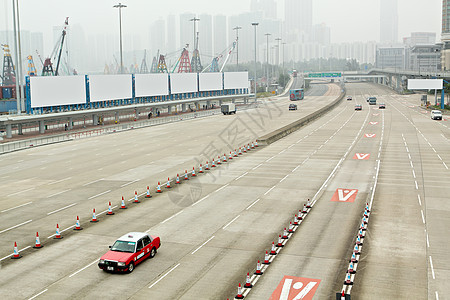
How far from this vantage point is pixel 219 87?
429 ft

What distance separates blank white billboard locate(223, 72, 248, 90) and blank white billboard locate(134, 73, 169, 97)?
2698 centimetres

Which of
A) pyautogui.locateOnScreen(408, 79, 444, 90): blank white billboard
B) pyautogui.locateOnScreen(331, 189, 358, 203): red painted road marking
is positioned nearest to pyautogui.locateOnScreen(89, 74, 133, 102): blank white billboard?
pyautogui.locateOnScreen(331, 189, 358, 203): red painted road marking

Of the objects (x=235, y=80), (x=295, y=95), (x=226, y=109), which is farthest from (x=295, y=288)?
(x=295, y=95)

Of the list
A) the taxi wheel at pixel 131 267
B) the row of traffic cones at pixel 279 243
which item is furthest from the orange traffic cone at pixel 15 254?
the row of traffic cones at pixel 279 243

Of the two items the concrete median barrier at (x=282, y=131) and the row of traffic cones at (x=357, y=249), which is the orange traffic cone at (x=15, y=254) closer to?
the row of traffic cones at (x=357, y=249)

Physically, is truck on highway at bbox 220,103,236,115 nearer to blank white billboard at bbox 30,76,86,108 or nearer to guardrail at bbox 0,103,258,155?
guardrail at bbox 0,103,258,155

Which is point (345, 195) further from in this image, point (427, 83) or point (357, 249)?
point (427, 83)

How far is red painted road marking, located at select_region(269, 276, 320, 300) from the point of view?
19.3 metres

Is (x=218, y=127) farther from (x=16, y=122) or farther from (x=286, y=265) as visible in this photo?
(x=286, y=265)

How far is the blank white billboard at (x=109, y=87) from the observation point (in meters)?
88.6

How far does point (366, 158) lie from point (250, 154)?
12025 millimetres

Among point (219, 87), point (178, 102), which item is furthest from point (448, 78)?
point (178, 102)

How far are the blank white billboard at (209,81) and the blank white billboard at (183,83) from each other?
2.09m

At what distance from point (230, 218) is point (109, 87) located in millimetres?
66155
